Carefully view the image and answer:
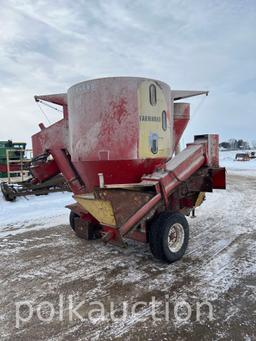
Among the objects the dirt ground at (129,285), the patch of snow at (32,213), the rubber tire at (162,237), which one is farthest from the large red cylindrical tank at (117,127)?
the patch of snow at (32,213)

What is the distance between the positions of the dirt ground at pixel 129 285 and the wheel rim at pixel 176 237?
22 cm

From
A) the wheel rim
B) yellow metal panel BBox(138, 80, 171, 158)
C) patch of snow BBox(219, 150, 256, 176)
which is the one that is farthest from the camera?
patch of snow BBox(219, 150, 256, 176)

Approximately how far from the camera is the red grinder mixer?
3.92 m

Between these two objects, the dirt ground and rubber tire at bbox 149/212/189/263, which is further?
rubber tire at bbox 149/212/189/263

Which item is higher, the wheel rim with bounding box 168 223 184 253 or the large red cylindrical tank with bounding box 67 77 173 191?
the large red cylindrical tank with bounding box 67 77 173 191

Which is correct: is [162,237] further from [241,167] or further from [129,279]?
[241,167]

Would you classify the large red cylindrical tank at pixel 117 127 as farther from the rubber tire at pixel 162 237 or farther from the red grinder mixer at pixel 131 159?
the rubber tire at pixel 162 237

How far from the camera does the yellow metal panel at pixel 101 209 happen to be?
3938mm

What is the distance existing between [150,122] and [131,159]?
620mm

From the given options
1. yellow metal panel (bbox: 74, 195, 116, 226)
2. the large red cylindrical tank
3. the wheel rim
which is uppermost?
the large red cylindrical tank

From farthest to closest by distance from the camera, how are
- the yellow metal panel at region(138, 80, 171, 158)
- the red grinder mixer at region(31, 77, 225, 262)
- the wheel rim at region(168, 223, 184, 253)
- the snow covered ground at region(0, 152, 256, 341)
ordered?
1. the wheel rim at region(168, 223, 184, 253)
2. the yellow metal panel at region(138, 80, 171, 158)
3. the red grinder mixer at region(31, 77, 225, 262)
4. the snow covered ground at region(0, 152, 256, 341)

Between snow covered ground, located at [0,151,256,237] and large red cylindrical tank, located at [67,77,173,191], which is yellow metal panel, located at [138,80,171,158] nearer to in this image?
large red cylindrical tank, located at [67,77,173,191]

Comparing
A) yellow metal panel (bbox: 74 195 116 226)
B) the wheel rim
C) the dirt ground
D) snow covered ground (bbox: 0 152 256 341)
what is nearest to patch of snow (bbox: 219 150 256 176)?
snow covered ground (bbox: 0 152 256 341)

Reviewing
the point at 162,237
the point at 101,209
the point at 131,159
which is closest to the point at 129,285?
the point at 162,237
